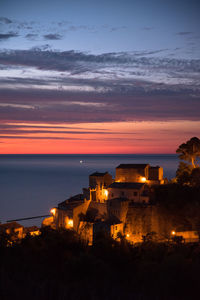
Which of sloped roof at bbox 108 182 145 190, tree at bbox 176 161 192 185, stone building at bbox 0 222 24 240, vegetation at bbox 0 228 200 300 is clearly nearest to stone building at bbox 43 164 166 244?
sloped roof at bbox 108 182 145 190

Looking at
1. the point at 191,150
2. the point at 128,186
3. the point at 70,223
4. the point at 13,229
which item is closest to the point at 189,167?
the point at 191,150

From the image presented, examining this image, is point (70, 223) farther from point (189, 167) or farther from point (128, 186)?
point (189, 167)

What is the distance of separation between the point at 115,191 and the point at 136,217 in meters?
4.46

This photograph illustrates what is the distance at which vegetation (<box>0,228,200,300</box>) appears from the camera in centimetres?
1084

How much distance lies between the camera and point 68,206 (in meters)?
32.8

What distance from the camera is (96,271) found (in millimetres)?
16922

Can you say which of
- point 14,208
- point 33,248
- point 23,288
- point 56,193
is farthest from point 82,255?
point 56,193

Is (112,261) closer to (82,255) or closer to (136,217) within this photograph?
(82,255)

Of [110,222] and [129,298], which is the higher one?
[110,222]

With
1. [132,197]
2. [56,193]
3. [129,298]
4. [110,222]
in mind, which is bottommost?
[129,298]

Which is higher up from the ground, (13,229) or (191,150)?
(191,150)

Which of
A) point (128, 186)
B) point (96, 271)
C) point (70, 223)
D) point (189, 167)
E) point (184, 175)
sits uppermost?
point (189, 167)

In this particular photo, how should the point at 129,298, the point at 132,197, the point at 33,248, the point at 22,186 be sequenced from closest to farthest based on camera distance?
1. the point at 129,298
2. the point at 33,248
3. the point at 132,197
4. the point at 22,186

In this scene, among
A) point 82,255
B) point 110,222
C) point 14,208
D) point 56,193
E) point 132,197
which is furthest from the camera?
point 56,193
